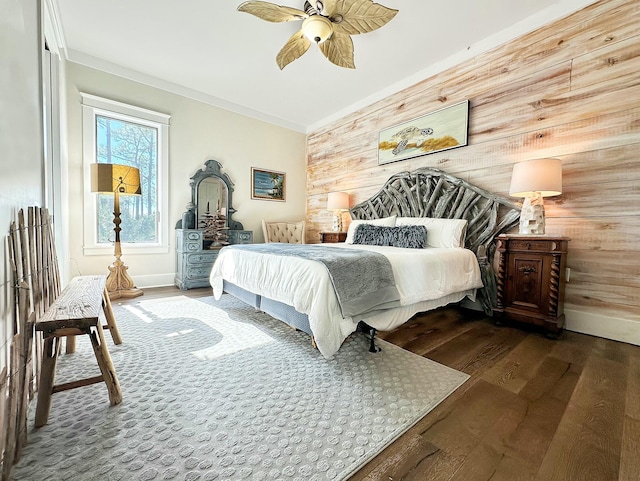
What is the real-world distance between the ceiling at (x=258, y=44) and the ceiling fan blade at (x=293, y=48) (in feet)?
1.08

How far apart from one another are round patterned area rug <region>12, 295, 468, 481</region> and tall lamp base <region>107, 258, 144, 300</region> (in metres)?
1.44

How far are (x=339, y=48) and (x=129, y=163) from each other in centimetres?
315

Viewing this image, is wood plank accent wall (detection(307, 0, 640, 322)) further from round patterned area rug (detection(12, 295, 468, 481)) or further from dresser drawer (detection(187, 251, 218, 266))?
dresser drawer (detection(187, 251, 218, 266))

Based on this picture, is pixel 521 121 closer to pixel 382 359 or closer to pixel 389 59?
pixel 389 59

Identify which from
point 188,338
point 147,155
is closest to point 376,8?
point 188,338

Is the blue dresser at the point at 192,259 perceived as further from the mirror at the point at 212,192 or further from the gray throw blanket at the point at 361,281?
the gray throw blanket at the point at 361,281

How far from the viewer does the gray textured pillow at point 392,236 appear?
2.95 m

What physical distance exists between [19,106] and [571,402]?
3.07m

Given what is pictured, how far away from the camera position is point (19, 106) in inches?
49.9

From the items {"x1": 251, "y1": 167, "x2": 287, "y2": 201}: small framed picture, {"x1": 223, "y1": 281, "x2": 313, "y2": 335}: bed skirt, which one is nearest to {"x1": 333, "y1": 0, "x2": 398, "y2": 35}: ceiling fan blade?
{"x1": 223, "y1": 281, "x2": 313, "y2": 335}: bed skirt

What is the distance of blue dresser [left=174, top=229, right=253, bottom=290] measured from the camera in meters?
3.77

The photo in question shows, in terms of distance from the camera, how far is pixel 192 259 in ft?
12.5

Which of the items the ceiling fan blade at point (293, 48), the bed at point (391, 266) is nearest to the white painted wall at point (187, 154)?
the bed at point (391, 266)

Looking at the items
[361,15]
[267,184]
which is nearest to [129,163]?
[267,184]
